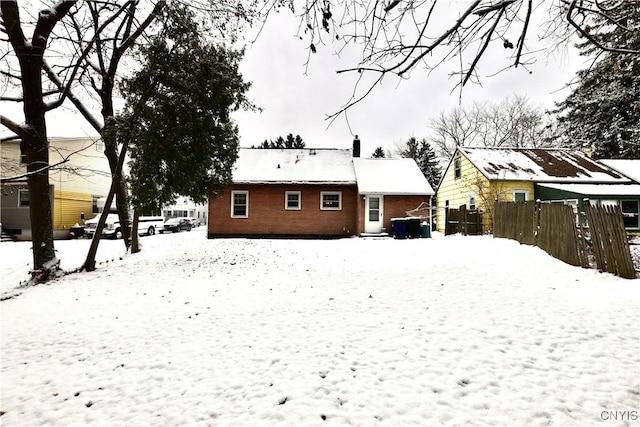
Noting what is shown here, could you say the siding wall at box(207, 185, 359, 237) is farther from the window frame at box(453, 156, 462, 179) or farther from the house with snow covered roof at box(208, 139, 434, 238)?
the window frame at box(453, 156, 462, 179)

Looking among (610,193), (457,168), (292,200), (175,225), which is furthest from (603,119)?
(175,225)

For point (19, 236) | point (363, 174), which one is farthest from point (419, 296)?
point (19, 236)

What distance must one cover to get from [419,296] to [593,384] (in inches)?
113

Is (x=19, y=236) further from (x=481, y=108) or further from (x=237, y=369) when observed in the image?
(x=481, y=108)

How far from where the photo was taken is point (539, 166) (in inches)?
738

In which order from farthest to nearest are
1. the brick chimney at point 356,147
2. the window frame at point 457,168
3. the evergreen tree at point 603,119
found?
the brick chimney at point 356,147 < the window frame at point 457,168 < the evergreen tree at point 603,119

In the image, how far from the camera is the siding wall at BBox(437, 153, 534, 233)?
17438 millimetres

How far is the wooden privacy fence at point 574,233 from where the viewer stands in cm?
648

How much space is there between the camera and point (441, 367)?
3211mm

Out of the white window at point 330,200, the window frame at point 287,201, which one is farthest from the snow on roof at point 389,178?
the window frame at point 287,201

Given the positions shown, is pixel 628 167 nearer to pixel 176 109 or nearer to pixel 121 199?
pixel 176 109

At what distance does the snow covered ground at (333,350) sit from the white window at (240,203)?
10.3m

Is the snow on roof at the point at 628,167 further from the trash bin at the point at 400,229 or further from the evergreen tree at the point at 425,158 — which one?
the evergreen tree at the point at 425,158

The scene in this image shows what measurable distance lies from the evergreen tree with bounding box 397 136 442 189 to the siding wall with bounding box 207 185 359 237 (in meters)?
20.5
